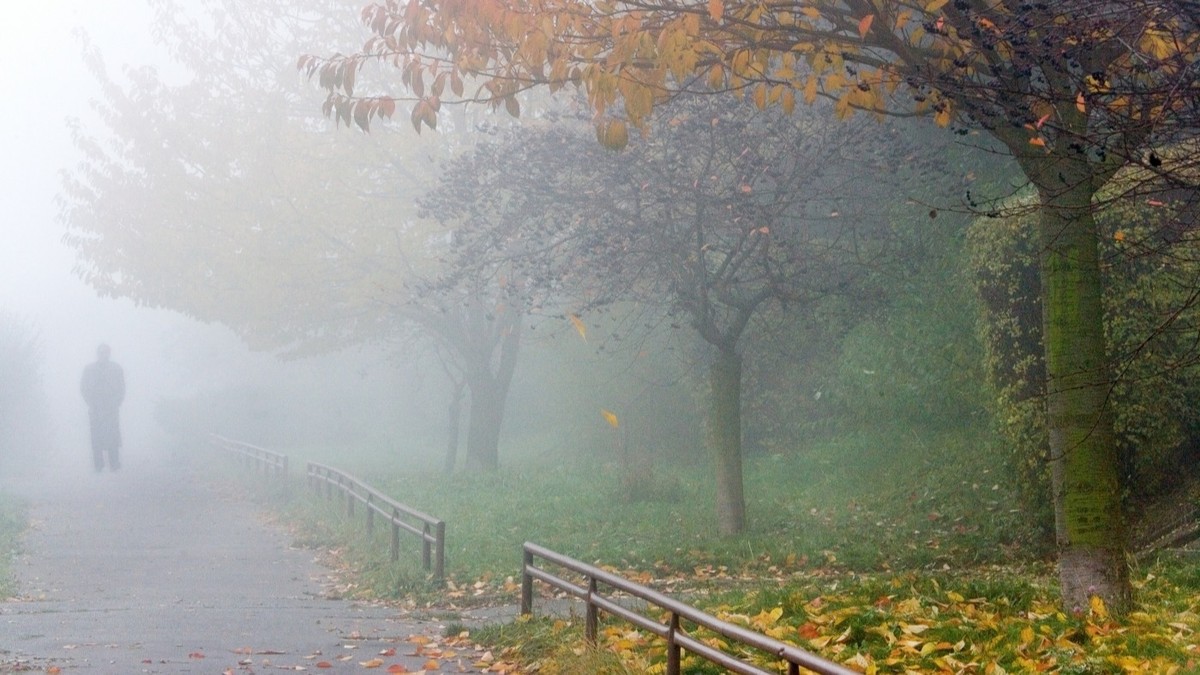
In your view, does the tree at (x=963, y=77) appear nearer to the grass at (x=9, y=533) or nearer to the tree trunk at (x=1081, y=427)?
the tree trunk at (x=1081, y=427)

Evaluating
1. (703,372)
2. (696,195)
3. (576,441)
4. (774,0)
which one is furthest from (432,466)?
(774,0)

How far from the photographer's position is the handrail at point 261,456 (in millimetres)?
29016

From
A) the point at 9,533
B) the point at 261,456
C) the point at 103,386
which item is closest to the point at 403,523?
the point at 9,533

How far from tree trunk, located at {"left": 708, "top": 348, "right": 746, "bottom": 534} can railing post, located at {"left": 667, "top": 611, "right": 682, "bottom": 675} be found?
9384mm

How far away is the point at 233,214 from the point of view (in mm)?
28562


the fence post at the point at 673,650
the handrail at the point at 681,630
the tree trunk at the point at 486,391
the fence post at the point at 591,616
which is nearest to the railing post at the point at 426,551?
the handrail at the point at 681,630

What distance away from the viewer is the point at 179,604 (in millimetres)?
13602

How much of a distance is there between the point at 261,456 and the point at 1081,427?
27607 mm

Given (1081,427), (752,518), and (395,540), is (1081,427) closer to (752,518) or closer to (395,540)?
(752,518)

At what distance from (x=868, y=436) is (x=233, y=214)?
50.0 feet

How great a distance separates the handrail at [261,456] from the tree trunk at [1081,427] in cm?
2222

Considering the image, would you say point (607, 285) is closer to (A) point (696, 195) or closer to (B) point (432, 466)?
(A) point (696, 195)

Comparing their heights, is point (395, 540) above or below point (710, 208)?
below

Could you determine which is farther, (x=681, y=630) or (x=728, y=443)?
(x=728, y=443)
